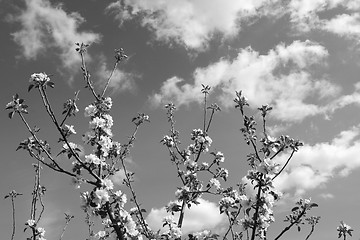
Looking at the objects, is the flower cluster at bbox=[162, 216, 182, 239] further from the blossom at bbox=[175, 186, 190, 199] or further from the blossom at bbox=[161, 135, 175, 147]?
the blossom at bbox=[161, 135, 175, 147]

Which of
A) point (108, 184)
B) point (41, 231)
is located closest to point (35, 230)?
point (41, 231)

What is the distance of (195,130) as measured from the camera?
10.1 m

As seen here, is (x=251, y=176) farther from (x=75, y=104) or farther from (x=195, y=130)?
(x=195, y=130)

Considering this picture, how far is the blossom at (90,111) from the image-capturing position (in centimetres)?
674

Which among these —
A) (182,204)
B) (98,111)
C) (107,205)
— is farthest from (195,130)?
(107,205)

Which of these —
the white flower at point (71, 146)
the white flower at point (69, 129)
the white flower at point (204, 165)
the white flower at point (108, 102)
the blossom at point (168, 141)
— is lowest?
the white flower at point (71, 146)

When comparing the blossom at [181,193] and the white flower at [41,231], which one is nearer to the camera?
the blossom at [181,193]

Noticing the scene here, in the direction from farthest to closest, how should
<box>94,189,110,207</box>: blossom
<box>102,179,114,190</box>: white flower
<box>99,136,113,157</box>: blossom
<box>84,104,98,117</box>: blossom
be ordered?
<box>84,104,98,117</box>: blossom, <box>99,136,113,157</box>: blossom, <box>102,179,114,190</box>: white flower, <box>94,189,110,207</box>: blossom

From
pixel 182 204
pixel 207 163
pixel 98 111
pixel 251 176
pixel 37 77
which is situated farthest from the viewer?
pixel 207 163

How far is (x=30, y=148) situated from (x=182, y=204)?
354 centimetres

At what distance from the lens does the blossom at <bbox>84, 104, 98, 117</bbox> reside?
6.74 m

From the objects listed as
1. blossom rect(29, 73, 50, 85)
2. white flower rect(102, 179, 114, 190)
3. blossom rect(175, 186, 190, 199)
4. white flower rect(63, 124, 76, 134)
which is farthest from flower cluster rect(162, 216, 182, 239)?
blossom rect(29, 73, 50, 85)

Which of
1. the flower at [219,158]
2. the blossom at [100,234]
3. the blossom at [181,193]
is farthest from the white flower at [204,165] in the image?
the blossom at [100,234]

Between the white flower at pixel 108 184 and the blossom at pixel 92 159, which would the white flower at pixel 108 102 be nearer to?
the blossom at pixel 92 159
